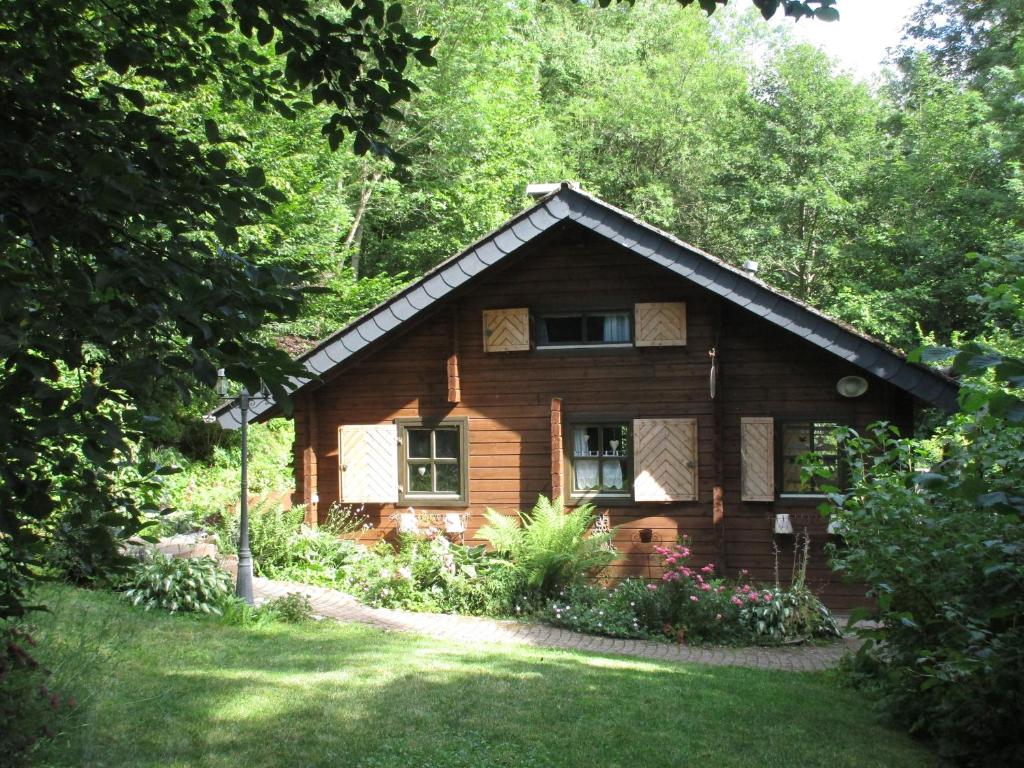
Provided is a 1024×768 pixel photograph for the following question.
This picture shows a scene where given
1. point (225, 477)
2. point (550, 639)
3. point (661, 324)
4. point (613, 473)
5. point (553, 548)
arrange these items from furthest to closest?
point (225, 477) → point (613, 473) → point (661, 324) → point (553, 548) → point (550, 639)

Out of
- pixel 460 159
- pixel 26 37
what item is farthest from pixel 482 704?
pixel 460 159

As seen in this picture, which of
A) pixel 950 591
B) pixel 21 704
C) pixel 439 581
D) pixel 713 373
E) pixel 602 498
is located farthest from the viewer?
pixel 602 498

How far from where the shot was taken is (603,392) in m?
12.8

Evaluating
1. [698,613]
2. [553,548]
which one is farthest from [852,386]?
[553,548]

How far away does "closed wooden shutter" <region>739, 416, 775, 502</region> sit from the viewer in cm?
1223

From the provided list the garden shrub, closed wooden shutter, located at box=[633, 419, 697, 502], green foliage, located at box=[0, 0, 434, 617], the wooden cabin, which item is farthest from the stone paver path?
green foliage, located at box=[0, 0, 434, 617]

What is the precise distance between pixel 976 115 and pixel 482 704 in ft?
71.6

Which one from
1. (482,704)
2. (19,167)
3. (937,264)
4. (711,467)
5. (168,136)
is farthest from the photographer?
(937,264)

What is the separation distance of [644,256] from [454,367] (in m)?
3.07

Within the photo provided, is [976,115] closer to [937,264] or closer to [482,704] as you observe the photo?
[937,264]

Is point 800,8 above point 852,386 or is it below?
above

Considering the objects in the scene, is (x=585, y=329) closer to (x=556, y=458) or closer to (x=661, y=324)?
(x=661, y=324)

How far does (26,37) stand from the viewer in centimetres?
403

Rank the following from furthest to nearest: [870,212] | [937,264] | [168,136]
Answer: [870,212] < [937,264] < [168,136]
